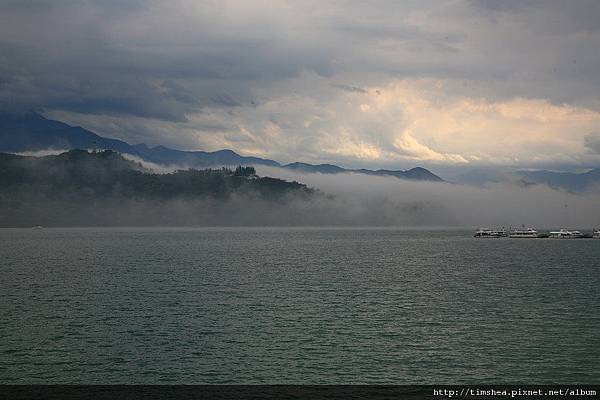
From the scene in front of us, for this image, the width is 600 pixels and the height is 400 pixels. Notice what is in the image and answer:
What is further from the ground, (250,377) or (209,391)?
(209,391)

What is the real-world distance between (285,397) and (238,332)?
38141 mm

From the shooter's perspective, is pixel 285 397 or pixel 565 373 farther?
pixel 565 373

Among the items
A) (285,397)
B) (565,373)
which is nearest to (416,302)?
(565,373)

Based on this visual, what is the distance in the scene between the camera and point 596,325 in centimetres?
7825

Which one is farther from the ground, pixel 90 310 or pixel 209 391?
pixel 209 391

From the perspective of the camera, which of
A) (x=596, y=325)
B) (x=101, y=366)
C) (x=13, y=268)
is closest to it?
(x=101, y=366)

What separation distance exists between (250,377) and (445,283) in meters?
89.6

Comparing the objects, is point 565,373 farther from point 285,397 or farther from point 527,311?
point 527,311

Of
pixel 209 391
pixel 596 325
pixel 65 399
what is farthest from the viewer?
pixel 596 325

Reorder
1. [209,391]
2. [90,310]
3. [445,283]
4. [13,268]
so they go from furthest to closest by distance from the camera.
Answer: [13,268] < [445,283] < [90,310] < [209,391]

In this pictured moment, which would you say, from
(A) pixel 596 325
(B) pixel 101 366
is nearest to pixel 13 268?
(B) pixel 101 366

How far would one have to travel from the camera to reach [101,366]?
5641 centimetres

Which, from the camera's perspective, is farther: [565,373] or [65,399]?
[565,373]

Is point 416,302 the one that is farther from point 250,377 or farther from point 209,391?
point 209,391
